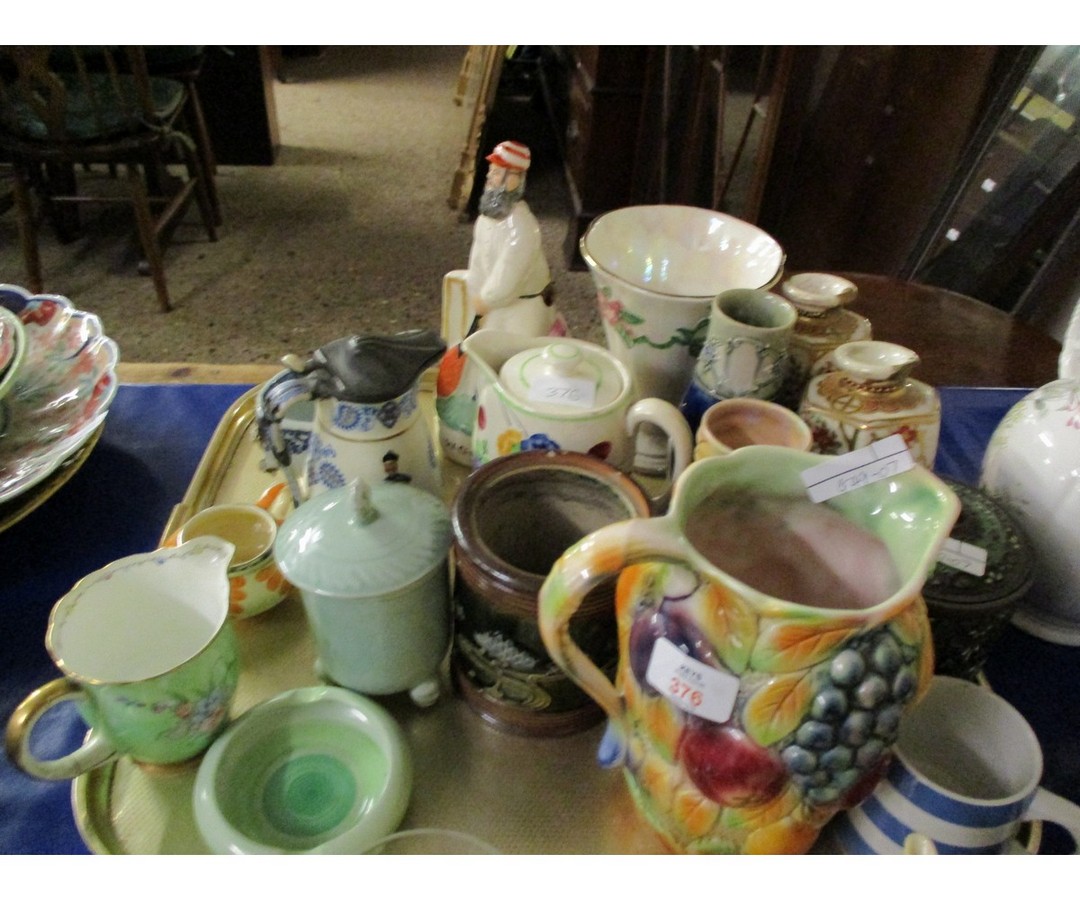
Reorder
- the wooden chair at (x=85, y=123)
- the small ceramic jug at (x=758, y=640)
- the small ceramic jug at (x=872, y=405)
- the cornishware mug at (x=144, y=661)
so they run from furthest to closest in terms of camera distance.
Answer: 1. the wooden chair at (x=85, y=123)
2. the small ceramic jug at (x=872, y=405)
3. the cornishware mug at (x=144, y=661)
4. the small ceramic jug at (x=758, y=640)

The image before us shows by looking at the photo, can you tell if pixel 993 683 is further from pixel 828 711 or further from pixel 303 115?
pixel 303 115

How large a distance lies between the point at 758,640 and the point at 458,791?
0.28 m

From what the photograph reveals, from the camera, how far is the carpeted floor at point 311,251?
203cm

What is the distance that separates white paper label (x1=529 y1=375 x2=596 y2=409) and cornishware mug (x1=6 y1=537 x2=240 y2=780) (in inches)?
10.6

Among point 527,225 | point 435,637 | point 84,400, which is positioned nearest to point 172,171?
point 84,400

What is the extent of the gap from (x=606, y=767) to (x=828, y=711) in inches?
8.9

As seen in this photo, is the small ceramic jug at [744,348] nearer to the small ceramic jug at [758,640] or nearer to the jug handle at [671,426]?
the jug handle at [671,426]

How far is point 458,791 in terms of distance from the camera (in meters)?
0.57

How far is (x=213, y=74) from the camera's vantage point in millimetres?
2635

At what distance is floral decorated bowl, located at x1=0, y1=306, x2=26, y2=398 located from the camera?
747 mm

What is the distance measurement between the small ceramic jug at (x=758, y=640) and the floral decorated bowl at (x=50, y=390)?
0.55m

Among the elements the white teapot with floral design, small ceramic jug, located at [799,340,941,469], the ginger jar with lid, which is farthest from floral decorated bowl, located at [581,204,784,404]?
the white teapot with floral design

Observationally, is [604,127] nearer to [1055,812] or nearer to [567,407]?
[567,407]

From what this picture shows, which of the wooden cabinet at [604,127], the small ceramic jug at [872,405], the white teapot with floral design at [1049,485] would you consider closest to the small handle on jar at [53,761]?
the small ceramic jug at [872,405]
